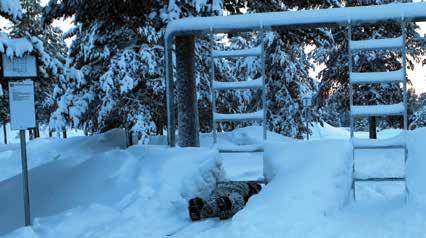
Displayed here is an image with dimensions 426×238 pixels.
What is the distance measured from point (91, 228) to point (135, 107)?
12.6 m

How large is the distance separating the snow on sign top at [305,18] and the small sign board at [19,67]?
2191mm

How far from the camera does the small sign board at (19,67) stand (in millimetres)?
6555

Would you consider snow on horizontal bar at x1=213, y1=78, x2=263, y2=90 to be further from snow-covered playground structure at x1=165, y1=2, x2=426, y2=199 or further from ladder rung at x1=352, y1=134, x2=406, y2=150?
ladder rung at x1=352, y1=134, x2=406, y2=150

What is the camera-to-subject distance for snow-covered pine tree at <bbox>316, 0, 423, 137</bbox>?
72.0 ft

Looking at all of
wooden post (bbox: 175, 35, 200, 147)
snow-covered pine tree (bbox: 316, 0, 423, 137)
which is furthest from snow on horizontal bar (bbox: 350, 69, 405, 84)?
snow-covered pine tree (bbox: 316, 0, 423, 137)

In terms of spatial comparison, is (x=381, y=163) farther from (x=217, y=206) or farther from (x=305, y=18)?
(x=217, y=206)

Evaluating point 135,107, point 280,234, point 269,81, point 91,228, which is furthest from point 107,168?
point 269,81

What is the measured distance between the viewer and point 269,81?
28.7 m

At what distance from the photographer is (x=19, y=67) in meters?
6.63

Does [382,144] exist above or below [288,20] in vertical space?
below

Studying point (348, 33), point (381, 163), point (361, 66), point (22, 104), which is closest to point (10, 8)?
point (22, 104)

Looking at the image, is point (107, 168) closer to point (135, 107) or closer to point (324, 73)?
point (135, 107)

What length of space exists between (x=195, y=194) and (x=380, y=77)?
2.76 metres

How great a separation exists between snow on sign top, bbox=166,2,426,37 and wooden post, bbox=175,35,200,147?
1896 mm
